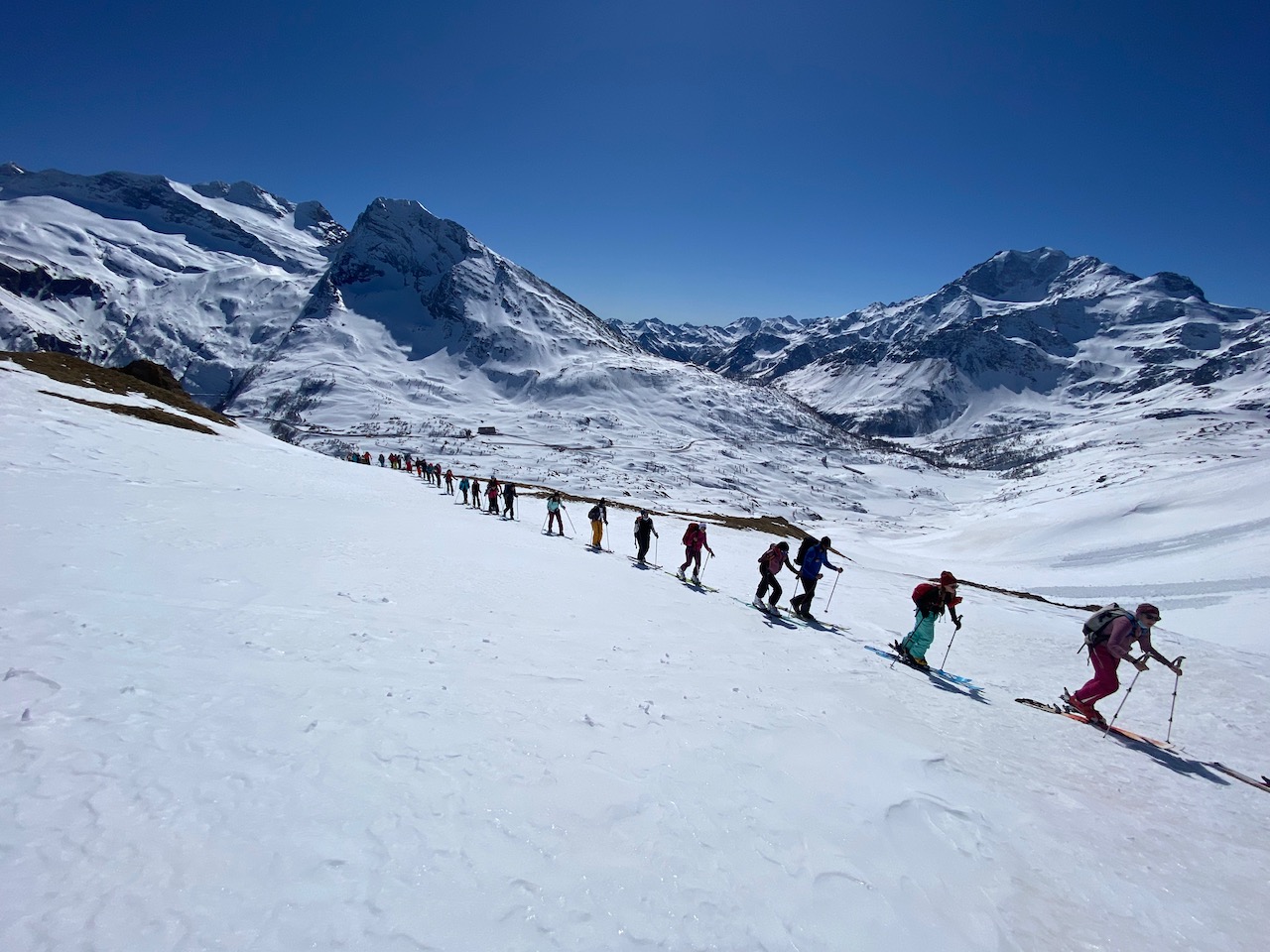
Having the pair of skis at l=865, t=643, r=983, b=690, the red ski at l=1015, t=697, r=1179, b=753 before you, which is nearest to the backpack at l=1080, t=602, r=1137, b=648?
the red ski at l=1015, t=697, r=1179, b=753

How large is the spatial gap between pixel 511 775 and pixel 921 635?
10556mm

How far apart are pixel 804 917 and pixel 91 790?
528cm

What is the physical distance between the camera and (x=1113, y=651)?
9.74 meters

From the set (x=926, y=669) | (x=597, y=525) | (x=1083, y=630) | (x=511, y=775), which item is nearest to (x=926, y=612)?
(x=926, y=669)

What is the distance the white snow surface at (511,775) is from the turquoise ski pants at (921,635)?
38.3 inches

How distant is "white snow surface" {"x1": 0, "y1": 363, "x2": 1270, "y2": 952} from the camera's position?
3635 mm

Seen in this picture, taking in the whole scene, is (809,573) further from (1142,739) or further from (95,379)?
(95,379)

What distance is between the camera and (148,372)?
4609 centimetres

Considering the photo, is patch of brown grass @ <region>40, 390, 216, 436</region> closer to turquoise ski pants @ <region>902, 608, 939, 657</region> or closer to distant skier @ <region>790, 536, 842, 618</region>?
distant skier @ <region>790, 536, 842, 618</region>

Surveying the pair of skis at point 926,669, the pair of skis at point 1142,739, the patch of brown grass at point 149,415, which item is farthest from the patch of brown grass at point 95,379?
the pair of skis at point 1142,739

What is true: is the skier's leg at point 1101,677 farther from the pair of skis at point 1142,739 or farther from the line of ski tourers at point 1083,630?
the pair of skis at point 1142,739

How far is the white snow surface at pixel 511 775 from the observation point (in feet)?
11.9

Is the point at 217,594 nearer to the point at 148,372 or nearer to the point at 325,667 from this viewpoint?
the point at 325,667

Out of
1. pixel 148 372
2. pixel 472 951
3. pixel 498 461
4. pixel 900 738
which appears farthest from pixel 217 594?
pixel 498 461
